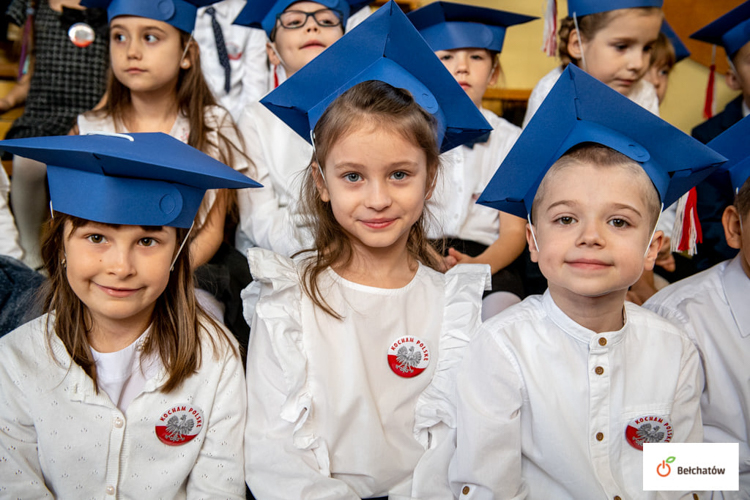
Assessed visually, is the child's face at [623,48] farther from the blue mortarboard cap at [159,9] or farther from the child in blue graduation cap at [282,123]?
the blue mortarboard cap at [159,9]

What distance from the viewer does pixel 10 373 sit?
53.6 inches

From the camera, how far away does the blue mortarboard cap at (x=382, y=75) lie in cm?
142

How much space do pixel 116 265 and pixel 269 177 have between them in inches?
37.0

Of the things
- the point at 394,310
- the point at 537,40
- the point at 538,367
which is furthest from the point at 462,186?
the point at 537,40

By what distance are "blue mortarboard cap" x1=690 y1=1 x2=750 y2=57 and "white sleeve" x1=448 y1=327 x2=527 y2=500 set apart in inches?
63.2

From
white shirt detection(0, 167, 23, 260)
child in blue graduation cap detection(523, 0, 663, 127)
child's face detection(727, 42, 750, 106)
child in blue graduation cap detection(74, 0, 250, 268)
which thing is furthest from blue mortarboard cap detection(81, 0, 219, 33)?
child's face detection(727, 42, 750, 106)

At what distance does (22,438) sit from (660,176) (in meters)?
1.43

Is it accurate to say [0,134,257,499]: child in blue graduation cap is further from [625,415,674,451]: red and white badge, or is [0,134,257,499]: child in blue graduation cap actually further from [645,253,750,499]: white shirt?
[645,253,750,499]: white shirt

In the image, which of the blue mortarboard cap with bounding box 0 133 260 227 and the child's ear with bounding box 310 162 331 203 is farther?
the child's ear with bounding box 310 162 331 203

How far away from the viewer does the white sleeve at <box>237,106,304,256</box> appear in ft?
6.58

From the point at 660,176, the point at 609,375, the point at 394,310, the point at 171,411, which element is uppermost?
the point at 660,176

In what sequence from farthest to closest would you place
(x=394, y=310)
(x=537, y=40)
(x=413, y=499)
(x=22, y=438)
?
(x=537, y=40)
(x=394, y=310)
(x=413, y=499)
(x=22, y=438)

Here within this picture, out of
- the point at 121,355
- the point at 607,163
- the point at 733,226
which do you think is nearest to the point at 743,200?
the point at 733,226

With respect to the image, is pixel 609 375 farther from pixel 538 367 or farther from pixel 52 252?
pixel 52 252
